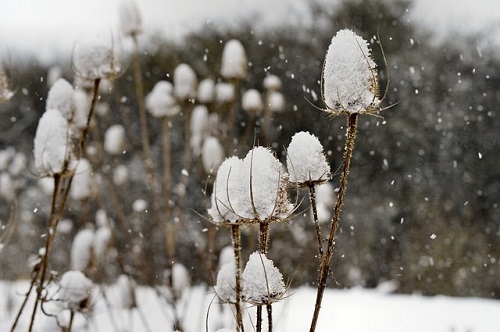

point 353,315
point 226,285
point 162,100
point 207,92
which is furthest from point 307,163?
point 353,315

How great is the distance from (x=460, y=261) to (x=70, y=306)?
7228mm

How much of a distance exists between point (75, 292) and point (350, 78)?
101cm

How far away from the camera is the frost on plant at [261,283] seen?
1122 mm

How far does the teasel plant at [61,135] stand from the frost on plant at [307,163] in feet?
1.84

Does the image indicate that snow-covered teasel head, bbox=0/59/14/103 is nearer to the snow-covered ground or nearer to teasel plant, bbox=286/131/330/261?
teasel plant, bbox=286/131/330/261

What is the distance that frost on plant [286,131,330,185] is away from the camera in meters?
Answer: 1.15

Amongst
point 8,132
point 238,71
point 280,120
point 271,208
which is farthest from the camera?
point 8,132

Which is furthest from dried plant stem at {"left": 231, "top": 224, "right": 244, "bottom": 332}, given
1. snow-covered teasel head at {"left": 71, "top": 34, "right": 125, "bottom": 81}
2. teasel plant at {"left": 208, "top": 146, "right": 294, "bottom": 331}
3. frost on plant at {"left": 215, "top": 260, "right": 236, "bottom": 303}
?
snow-covered teasel head at {"left": 71, "top": 34, "right": 125, "bottom": 81}

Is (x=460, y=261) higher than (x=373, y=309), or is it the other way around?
(x=460, y=261)

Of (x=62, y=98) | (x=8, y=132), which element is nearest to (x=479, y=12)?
(x=8, y=132)

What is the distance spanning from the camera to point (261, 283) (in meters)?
1.12

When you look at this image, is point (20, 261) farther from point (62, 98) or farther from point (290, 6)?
point (62, 98)

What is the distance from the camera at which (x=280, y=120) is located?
26.3ft

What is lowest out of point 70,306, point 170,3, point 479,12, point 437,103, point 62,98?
point 70,306
